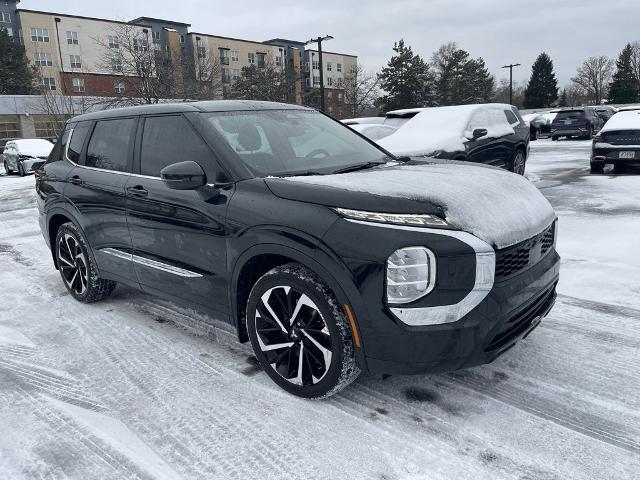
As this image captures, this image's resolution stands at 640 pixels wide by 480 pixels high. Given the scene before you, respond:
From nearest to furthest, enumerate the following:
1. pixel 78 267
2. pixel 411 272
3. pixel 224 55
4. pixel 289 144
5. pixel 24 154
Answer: pixel 411 272, pixel 289 144, pixel 78 267, pixel 24 154, pixel 224 55

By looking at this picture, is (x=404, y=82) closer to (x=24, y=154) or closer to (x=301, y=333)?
(x=24, y=154)

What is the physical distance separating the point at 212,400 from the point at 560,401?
1.98m

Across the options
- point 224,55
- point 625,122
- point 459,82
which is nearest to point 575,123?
point 625,122

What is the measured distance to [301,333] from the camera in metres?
2.91

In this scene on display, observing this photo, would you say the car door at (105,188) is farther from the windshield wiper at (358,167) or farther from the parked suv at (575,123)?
the parked suv at (575,123)

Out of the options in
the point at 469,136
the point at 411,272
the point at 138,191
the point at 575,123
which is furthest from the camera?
the point at 575,123

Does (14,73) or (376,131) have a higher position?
(14,73)

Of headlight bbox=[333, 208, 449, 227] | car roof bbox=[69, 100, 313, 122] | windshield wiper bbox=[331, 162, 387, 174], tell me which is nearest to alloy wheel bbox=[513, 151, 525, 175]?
car roof bbox=[69, 100, 313, 122]

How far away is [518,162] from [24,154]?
19.7 metres

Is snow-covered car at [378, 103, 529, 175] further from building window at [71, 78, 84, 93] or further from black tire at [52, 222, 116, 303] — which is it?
building window at [71, 78, 84, 93]

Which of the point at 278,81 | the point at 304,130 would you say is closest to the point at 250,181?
the point at 304,130

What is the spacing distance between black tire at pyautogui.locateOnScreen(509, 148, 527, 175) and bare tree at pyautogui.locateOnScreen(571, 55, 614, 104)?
8832cm

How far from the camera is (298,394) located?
3006 millimetres

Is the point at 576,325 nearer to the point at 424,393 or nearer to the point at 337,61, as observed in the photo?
the point at 424,393
